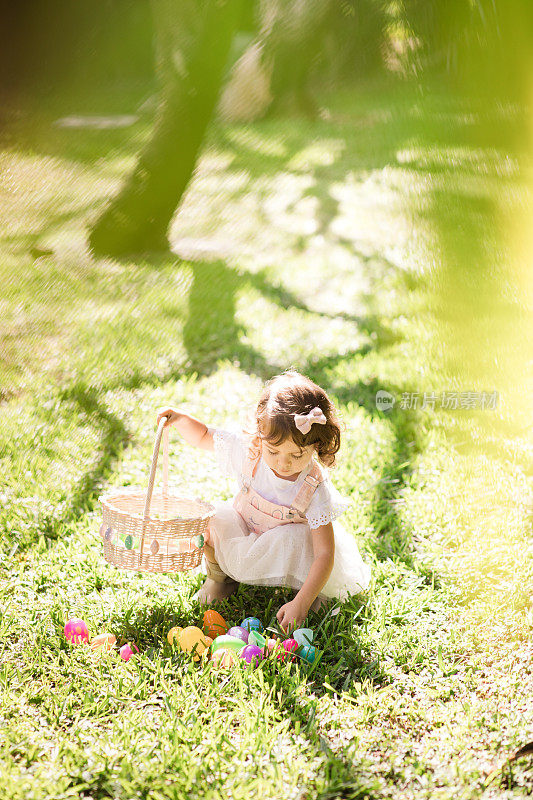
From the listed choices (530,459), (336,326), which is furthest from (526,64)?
(336,326)

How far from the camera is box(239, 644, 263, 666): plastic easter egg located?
195 centimetres

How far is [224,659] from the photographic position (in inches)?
76.1

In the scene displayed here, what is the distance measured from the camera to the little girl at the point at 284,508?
6.86ft

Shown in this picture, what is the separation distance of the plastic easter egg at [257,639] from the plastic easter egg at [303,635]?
0.31ft

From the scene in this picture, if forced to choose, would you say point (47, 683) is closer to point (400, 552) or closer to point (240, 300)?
point (400, 552)

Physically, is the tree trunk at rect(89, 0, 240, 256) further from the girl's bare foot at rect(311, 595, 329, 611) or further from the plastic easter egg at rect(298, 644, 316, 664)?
the girl's bare foot at rect(311, 595, 329, 611)

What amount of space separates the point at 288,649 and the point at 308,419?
0.62m

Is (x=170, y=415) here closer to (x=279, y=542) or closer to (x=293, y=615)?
(x=279, y=542)

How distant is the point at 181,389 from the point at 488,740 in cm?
235

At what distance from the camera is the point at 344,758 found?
165 centimetres

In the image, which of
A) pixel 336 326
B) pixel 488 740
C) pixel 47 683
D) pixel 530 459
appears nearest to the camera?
pixel 488 740

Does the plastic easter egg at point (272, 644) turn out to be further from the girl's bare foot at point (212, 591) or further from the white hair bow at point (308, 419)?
the white hair bow at point (308, 419)

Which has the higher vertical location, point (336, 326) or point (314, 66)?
point (314, 66)
